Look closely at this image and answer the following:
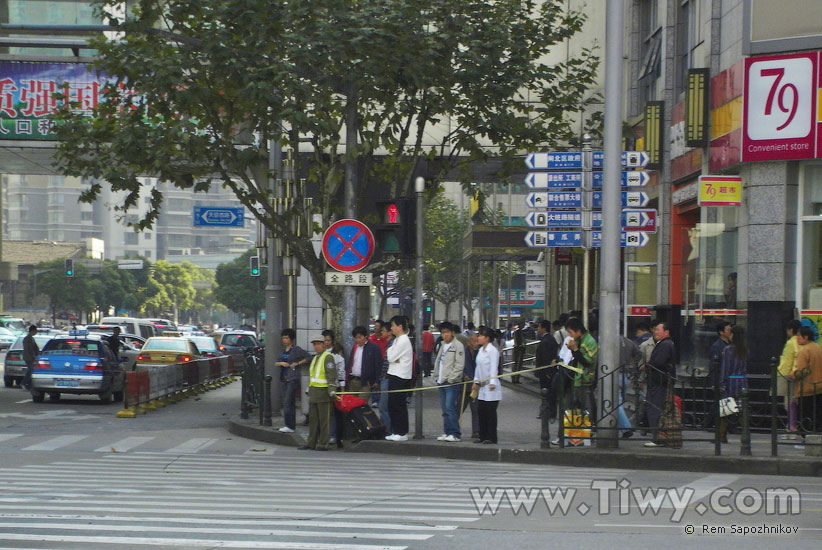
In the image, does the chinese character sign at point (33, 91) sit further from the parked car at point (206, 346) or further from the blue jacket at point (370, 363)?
the blue jacket at point (370, 363)

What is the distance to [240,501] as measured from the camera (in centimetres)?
1062

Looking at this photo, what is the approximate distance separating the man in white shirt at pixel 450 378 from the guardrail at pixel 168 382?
29.1ft

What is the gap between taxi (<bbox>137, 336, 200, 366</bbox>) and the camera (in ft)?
110

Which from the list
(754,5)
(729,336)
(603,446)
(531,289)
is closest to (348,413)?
(603,446)

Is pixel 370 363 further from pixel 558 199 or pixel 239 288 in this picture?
pixel 239 288

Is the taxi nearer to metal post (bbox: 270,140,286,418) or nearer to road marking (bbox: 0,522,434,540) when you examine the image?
metal post (bbox: 270,140,286,418)

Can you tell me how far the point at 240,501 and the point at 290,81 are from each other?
338 inches

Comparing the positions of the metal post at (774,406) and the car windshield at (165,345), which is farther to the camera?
the car windshield at (165,345)

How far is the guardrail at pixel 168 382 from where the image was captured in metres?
24.5

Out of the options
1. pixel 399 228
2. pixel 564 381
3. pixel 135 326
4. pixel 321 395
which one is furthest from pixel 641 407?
pixel 135 326

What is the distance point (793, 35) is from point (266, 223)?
894cm

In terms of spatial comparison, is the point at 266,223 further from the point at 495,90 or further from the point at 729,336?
the point at 729,336

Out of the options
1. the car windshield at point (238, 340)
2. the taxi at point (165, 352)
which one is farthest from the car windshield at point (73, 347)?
the car windshield at point (238, 340)

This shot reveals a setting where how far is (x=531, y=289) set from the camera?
4684 cm
